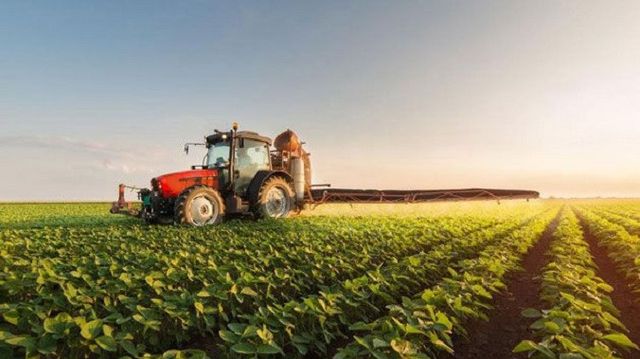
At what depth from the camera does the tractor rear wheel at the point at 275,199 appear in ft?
38.8

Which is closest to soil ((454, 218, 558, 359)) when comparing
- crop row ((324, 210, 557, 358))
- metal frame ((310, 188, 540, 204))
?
crop row ((324, 210, 557, 358))

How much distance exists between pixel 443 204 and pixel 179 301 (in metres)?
17.5

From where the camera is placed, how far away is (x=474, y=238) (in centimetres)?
953

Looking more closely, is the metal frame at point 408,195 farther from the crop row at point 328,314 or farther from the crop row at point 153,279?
the crop row at point 328,314

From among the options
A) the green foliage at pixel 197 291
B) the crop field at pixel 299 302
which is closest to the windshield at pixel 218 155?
the green foliage at pixel 197 291

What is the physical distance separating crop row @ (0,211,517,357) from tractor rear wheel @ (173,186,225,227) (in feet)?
2.81

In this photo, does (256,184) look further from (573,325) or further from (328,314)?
(573,325)

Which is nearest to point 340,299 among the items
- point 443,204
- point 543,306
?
point 543,306

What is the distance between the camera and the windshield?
465 inches

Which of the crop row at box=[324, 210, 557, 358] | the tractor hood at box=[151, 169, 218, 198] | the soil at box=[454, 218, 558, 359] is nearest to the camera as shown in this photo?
Result: the crop row at box=[324, 210, 557, 358]

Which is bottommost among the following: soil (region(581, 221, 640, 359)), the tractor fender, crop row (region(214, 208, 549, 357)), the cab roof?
soil (region(581, 221, 640, 359))

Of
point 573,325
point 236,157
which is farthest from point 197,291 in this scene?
point 236,157

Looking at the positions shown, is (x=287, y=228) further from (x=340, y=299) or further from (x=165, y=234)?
(x=340, y=299)

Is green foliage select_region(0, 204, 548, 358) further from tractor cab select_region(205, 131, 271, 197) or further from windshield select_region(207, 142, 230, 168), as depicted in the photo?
windshield select_region(207, 142, 230, 168)
